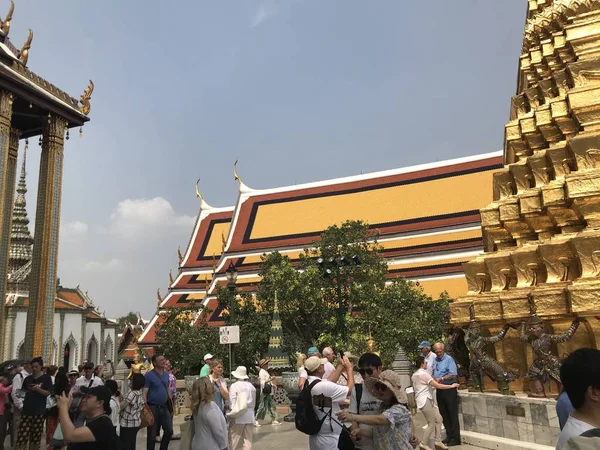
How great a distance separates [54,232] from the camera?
14.3m

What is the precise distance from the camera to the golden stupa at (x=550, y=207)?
6.14 meters

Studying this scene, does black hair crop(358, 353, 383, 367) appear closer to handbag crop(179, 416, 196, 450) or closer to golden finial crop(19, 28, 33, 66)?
handbag crop(179, 416, 196, 450)

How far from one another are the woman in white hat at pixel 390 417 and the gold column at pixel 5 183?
12654 millimetres

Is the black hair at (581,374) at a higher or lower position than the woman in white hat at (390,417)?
higher

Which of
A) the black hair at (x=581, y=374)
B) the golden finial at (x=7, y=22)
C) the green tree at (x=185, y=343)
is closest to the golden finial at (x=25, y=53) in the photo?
the golden finial at (x=7, y=22)

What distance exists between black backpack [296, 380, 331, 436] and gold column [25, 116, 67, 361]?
39.6 ft

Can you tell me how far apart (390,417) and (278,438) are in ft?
19.8

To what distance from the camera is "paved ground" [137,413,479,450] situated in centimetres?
750

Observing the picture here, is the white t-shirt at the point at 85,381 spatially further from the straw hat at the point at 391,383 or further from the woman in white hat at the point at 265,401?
the straw hat at the point at 391,383

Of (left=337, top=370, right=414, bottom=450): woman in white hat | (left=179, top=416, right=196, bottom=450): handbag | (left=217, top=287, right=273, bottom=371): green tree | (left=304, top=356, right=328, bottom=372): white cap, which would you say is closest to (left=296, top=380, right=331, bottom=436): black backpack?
(left=304, top=356, right=328, bottom=372): white cap

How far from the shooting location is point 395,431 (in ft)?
9.29

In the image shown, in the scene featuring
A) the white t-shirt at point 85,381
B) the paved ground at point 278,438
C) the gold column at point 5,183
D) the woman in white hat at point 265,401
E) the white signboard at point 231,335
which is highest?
the gold column at point 5,183

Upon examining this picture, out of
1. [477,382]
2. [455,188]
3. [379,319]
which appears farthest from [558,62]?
[455,188]

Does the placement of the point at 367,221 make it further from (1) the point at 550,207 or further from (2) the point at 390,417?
(2) the point at 390,417
